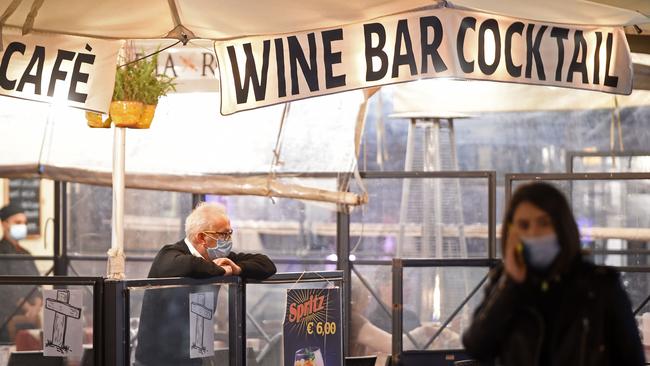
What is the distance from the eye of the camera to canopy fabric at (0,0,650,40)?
22.4 feet

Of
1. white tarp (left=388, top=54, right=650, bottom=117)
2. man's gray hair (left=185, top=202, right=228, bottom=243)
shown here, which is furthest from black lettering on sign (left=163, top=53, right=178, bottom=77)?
man's gray hair (left=185, top=202, right=228, bottom=243)

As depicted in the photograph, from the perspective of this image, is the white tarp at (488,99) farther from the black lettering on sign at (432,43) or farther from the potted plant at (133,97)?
the black lettering on sign at (432,43)

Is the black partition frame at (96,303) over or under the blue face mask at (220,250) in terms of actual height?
under

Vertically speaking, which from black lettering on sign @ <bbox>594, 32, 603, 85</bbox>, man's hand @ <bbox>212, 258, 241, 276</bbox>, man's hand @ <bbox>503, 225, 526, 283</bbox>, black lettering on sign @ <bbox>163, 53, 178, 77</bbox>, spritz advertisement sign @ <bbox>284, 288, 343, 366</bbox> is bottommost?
spritz advertisement sign @ <bbox>284, 288, 343, 366</bbox>

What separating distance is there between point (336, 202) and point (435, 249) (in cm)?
130

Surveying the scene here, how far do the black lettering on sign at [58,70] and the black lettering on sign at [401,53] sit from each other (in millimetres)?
1916

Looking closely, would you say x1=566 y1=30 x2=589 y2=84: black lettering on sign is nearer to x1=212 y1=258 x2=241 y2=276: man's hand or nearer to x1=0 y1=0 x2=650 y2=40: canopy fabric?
x1=0 y1=0 x2=650 y2=40: canopy fabric

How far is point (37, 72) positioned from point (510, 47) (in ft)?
9.17

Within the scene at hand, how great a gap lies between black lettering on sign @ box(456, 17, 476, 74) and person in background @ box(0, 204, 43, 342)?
3722mm

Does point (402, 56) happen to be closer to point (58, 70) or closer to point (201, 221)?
point (201, 221)

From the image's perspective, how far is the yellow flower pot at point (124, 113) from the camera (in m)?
7.82

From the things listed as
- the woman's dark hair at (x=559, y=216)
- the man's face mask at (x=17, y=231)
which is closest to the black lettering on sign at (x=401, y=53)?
the woman's dark hair at (x=559, y=216)

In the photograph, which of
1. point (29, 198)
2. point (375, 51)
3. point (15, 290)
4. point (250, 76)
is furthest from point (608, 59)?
point (29, 198)

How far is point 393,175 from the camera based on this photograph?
1072cm
